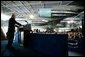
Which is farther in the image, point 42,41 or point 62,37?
point 42,41

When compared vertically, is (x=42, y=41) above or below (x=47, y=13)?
below

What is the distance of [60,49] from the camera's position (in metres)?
4.60

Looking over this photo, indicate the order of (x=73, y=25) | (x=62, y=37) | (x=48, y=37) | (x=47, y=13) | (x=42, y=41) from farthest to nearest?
(x=73, y=25) < (x=47, y=13) < (x=42, y=41) < (x=48, y=37) < (x=62, y=37)

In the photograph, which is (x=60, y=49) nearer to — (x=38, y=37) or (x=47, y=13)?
(x=38, y=37)

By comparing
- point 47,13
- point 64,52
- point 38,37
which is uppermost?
point 47,13

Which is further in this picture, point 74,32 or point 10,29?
point 74,32

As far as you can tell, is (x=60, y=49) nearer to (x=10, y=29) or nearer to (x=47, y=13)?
(x=10, y=29)

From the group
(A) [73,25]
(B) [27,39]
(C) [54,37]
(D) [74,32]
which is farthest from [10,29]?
(A) [73,25]

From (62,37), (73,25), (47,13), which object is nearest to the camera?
(62,37)

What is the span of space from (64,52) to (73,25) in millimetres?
15750

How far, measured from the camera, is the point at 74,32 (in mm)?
9562

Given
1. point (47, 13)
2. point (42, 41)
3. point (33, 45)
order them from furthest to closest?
1. point (47, 13)
2. point (33, 45)
3. point (42, 41)

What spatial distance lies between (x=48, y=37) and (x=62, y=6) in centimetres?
537

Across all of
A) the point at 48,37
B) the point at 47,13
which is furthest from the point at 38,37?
the point at 47,13
